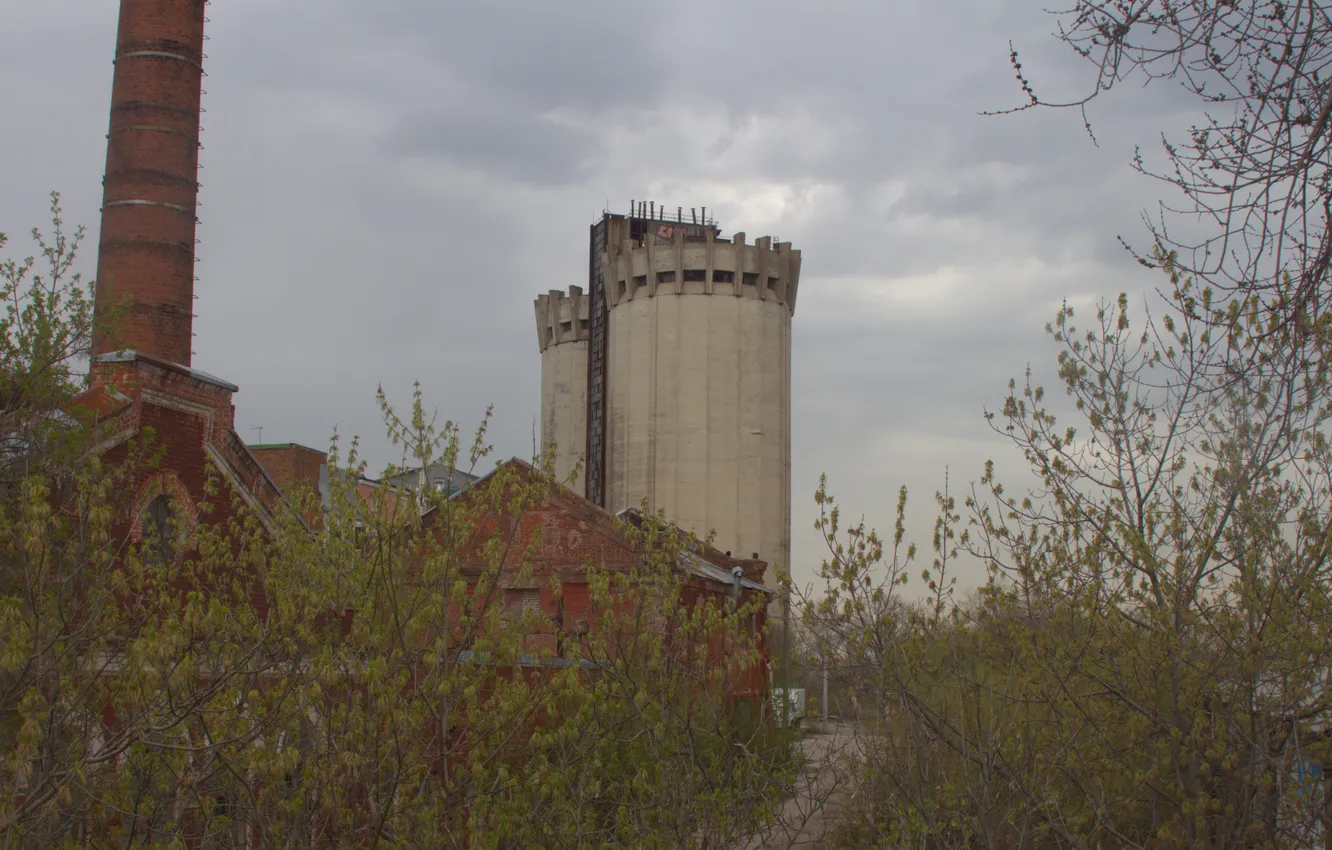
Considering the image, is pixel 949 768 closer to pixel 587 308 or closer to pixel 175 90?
pixel 175 90

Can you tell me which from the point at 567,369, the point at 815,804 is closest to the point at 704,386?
the point at 567,369

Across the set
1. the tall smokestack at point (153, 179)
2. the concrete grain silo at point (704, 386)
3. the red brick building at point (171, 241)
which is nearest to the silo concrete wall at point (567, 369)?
the concrete grain silo at point (704, 386)

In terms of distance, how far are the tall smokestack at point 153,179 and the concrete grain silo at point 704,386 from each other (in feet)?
88.9

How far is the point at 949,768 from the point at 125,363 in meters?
11.0

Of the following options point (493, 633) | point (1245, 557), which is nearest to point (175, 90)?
point (493, 633)

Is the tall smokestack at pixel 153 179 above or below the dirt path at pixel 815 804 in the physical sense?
above

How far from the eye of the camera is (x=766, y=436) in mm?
52375

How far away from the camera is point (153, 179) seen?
26.6 metres

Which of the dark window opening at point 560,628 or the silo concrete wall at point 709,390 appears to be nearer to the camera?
the dark window opening at point 560,628

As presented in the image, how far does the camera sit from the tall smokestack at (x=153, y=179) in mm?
Result: 26391

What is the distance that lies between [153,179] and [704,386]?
28.7 meters

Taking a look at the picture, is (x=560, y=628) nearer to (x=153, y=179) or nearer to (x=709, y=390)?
(x=153, y=179)

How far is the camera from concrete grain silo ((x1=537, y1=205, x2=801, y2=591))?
2026 inches

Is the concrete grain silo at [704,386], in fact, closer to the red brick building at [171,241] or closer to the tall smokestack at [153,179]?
the red brick building at [171,241]
